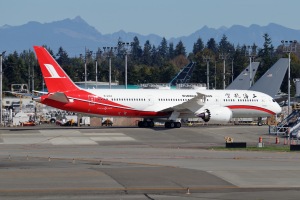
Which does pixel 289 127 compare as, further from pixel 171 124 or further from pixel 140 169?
pixel 140 169

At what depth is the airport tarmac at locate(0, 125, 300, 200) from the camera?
88.6ft

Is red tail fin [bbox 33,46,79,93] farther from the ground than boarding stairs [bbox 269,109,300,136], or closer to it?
farther from the ground

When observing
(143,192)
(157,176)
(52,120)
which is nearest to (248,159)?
(157,176)

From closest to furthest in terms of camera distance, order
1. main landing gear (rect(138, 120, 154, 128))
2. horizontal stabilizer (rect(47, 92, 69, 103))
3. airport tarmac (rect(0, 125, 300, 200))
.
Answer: airport tarmac (rect(0, 125, 300, 200)) < horizontal stabilizer (rect(47, 92, 69, 103)) < main landing gear (rect(138, 120, 154, 128))

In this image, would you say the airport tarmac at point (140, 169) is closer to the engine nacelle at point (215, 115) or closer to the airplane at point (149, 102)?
the airplane at point (149, 102)

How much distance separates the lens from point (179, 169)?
34.7 meters

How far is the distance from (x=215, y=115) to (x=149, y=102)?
19.6 feet

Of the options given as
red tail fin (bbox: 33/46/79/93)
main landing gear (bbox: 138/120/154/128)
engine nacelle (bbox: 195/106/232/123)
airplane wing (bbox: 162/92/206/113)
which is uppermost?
red tail fin (bbox: 33/46/79/93)

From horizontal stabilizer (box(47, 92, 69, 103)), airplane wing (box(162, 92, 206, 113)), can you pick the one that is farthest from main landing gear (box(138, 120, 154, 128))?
horizontal stabilizer (box(47, 92, 69, 103))

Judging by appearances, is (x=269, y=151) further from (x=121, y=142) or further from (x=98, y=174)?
(x=98, y=174)

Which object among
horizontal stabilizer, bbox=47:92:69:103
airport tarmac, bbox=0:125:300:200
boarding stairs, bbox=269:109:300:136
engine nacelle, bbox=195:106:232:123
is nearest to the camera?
airport tarmac, bbox=0:125:300:200

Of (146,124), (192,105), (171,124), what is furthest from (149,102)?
(192,105)

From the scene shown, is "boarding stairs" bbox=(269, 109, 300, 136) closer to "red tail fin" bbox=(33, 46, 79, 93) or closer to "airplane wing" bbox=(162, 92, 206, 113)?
"airplane wing" bbox=(162, 92, 206, 113)

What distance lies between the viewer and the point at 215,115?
68000mm
